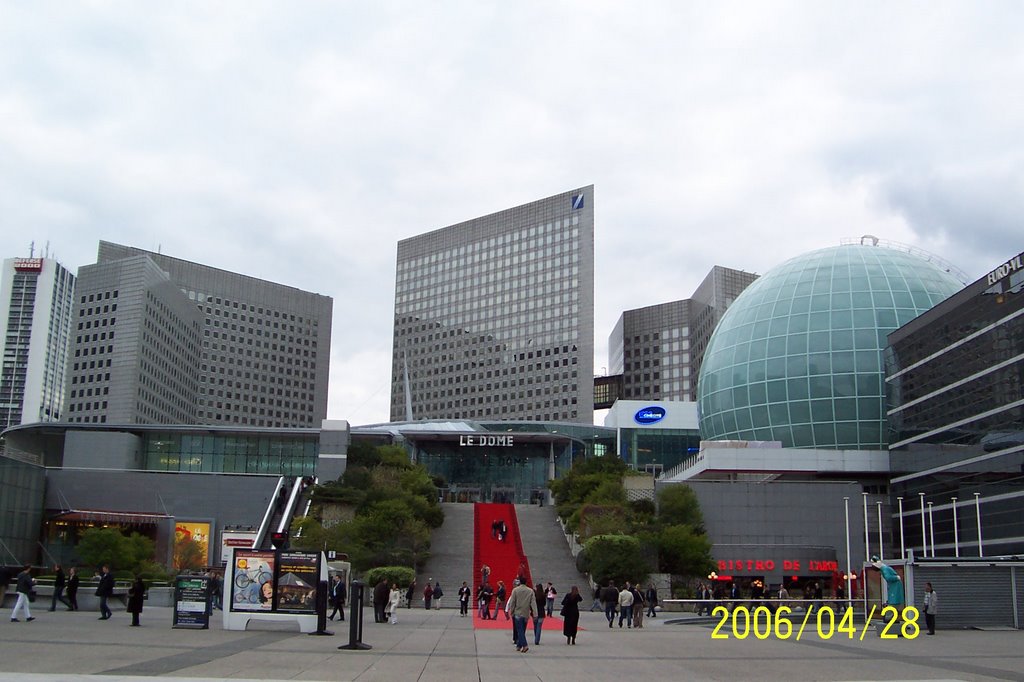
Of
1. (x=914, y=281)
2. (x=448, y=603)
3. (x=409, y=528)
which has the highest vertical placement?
(x=914, y=281)

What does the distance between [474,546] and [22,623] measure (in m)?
34.6

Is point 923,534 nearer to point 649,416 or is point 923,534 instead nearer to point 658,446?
point 649,416

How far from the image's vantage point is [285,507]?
68.1 m

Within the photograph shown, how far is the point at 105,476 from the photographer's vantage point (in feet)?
238

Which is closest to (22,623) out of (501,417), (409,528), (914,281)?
(409,528)

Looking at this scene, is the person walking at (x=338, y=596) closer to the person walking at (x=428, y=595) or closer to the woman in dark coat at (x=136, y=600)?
the woman in dark coat at (x=136, y=600)

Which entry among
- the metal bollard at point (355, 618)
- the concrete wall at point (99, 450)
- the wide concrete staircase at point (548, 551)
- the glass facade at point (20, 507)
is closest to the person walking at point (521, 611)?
the metal bollard at point (355, 618)

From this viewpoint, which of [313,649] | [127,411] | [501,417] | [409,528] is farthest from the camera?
[501,417]

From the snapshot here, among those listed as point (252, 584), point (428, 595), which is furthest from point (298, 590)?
point (428, 595)

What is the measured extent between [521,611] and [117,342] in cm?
16667

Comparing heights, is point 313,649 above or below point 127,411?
below

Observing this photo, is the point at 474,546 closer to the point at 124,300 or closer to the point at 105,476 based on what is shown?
the point at 105,476

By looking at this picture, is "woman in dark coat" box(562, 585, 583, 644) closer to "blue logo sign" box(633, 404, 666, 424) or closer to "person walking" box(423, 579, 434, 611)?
"person walking" box(423, 579, 434, 611)

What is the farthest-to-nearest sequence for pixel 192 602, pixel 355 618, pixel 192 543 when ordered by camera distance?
pixel 192 543 → pixel 192 602 → pixel 355 618
